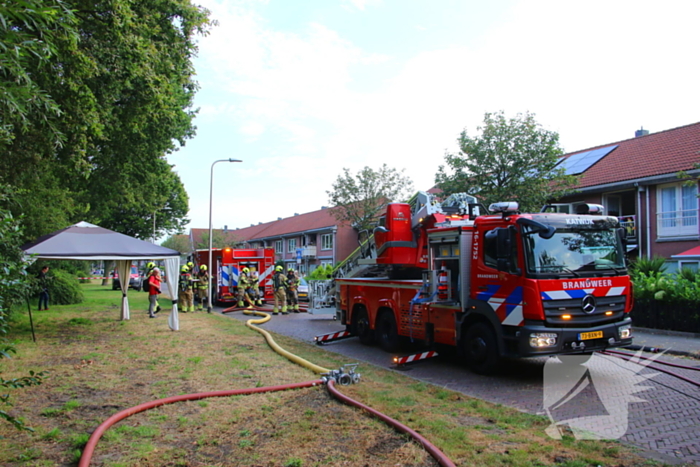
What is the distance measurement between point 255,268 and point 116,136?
11102mm

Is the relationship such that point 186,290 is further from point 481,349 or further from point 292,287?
point 481,349

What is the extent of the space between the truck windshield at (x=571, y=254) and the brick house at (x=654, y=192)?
12.3 meters

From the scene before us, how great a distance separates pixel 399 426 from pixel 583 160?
24030mm

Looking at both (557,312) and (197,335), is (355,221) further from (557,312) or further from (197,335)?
(557,312)

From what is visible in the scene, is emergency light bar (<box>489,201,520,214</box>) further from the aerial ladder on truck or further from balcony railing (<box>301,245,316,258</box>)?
balcony railing (<box>301,245,316,258</box>)

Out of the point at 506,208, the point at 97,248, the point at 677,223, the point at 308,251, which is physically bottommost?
the point at 97,248

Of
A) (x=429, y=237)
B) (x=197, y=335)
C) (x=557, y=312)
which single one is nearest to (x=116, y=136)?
(x=197, y=335)

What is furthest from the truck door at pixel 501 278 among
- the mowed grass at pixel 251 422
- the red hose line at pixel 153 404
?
the red hose line at pixel 153 404

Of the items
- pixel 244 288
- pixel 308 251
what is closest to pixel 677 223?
pixel 244 288

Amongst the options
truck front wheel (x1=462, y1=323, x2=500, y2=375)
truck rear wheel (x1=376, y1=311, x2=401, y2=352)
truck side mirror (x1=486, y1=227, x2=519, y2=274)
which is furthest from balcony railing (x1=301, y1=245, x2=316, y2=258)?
truck side mirror (x1=486, y1=227, x2=519, y2=274)

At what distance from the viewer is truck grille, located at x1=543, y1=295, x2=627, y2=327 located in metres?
7.16

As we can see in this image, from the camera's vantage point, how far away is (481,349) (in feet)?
26.4

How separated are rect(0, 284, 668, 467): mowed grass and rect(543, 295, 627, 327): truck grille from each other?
1709mm

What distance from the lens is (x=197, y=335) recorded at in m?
12.7
